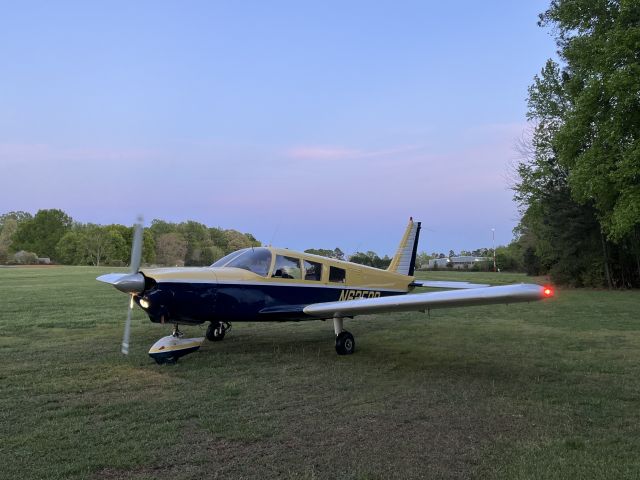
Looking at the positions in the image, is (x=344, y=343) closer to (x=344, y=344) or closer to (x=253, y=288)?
(x=344, y=344)

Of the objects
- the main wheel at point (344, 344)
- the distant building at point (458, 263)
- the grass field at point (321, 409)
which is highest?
the distant building at point (458, 263)

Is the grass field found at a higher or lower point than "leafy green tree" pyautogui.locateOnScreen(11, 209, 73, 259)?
lower

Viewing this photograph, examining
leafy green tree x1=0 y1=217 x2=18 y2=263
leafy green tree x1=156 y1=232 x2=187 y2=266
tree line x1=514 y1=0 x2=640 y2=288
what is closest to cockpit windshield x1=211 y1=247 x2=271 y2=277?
tree line x1=514 y1=0 x2=640 y2=288

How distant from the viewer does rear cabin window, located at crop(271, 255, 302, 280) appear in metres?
8.30

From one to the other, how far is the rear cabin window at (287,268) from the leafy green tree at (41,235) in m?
106

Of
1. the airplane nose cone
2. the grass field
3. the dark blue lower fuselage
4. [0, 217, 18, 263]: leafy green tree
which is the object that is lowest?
the grass field

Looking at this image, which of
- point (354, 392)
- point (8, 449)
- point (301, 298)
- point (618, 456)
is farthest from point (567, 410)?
point (8, 449)

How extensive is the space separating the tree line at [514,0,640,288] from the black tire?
622 inches

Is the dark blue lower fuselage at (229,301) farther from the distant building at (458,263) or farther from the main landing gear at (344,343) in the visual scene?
the distant building at (458,263)

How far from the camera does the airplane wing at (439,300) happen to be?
5348 millimetres

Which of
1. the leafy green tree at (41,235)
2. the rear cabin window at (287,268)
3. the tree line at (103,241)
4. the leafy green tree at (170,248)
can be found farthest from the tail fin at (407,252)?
the leafy green tree at (41,235)

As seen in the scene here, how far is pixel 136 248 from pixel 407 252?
22.4 ft

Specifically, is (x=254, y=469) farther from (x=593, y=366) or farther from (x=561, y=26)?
(x=561, y=26)

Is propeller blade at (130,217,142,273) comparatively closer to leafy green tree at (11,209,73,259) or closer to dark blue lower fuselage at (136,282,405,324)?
dark blue lower fuselage at (136,282,405,324)
